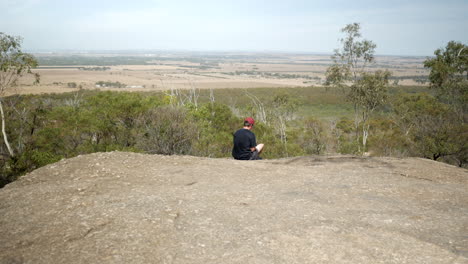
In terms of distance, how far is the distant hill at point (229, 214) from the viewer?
5020mm

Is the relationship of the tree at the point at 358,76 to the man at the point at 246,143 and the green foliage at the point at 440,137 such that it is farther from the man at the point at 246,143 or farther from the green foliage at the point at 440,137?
the man at the point at 246,143

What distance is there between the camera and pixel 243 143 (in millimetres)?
10469

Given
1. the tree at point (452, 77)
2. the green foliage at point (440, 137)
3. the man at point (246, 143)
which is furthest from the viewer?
the tree at point (452, 77)

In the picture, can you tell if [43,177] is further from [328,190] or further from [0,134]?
[0,134]

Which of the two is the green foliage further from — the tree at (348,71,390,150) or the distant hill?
the distant hill

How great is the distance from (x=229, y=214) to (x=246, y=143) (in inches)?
168

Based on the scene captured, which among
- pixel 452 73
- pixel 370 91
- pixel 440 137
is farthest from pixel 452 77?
pixel 440 137

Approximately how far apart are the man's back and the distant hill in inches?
27.6

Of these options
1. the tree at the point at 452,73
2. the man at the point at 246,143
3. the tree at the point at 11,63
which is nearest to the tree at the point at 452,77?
the tree at the point at 452,73

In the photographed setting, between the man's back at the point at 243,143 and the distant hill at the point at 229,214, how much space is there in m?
0.70

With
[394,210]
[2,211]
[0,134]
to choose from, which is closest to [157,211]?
[2,211]

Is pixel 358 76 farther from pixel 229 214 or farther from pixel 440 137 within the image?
pixel 229 214

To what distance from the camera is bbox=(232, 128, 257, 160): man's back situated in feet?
33.4

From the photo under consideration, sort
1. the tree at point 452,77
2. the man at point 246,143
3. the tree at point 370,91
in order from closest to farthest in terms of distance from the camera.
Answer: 1. the man at point 246,143
2. the tree at point 370,91
3. the tree at point 452,77
